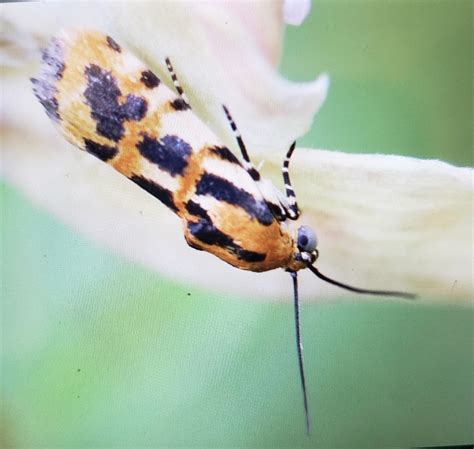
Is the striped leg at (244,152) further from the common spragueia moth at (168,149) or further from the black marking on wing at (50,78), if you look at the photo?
the black marking on wing at (50,78)

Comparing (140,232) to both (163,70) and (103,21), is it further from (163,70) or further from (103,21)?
(103,21)

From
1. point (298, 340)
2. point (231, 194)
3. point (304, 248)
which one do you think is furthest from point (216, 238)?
point (298, 340)

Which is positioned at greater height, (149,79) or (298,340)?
(149,79)

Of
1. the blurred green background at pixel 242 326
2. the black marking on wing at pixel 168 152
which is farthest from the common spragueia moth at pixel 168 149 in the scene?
the blurred green background at pixel 242 326

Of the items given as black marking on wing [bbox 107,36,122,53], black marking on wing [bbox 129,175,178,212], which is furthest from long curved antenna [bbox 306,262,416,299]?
black marking on wing [bbox 107,36,122,53]

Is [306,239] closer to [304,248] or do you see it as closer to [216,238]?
[304,248]

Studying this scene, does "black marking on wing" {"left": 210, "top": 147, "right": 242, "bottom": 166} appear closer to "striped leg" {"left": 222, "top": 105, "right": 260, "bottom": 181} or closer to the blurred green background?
"striped leg" {"left": 222, "top": 105, "right": 260, "bottom": 181}

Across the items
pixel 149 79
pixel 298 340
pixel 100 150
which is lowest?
pixel 298 340
